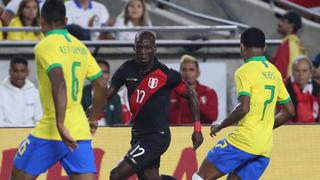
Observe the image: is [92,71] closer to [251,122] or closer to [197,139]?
[251,122]

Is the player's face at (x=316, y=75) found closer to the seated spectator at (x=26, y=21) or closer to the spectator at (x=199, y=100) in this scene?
the spectator at (x=199, y=100)

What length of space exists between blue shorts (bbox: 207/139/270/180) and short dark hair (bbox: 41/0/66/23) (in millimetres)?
2476

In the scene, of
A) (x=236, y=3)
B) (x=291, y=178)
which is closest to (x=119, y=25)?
(x=236, y=3)

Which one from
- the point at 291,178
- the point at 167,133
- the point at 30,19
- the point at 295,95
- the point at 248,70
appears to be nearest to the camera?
the point at 248,70

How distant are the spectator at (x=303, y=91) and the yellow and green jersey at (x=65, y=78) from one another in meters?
5.24

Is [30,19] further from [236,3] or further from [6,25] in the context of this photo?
[236,3]

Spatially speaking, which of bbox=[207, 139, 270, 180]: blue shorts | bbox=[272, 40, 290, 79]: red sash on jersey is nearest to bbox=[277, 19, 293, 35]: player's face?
bbox=[272, 40, 290, 79]: red sash on jersey

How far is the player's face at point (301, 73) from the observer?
45.8 feet

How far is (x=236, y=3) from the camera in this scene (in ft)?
56.4

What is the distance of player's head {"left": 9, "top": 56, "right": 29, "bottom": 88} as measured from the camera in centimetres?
1385

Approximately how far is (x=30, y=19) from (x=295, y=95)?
388 centimetres

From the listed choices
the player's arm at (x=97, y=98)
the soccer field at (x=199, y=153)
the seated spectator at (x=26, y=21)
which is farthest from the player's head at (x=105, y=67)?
the player's arm at (x=97, y=98)

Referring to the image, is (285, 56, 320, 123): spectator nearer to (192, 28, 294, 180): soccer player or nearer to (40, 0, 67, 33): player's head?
(192, 28, 294, 180): soccer player

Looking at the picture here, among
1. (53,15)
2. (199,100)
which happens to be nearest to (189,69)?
(199,100)
